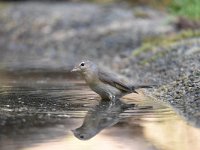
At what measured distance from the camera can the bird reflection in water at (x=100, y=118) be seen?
691 centimetres

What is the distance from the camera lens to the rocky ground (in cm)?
976

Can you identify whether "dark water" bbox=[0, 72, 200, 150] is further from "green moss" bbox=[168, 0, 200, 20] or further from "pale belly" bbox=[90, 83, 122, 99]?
"green moss" bbox=[168, 0, 200, 20]

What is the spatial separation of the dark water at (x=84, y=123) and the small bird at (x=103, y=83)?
0.15m

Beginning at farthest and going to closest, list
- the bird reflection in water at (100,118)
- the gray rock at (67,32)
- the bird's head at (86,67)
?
the gray rock at (67,32)
the bird's head at (86,67)
the bird reflection in water at (100,118)

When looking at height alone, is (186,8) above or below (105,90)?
below

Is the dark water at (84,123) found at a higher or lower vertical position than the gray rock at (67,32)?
higher

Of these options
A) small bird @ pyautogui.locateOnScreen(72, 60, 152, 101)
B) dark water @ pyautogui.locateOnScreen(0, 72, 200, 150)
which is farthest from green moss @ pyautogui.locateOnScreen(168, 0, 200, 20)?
small bird @ pyautogui.locateOnScreen(72, 60, 152, 101)

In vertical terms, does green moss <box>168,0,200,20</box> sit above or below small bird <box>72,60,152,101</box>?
below

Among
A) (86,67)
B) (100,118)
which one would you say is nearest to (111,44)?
(86,67)

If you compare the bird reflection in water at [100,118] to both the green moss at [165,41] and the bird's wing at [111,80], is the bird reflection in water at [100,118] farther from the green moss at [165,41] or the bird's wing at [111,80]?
the green moss at [165,41]

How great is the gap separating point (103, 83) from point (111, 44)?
7610 mm

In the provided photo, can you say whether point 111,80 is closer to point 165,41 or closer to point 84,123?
point 84,123

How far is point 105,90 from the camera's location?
29.8ft

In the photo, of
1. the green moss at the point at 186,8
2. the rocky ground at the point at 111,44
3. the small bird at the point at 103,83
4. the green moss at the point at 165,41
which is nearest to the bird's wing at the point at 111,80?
the small bird at the point at 103,83
